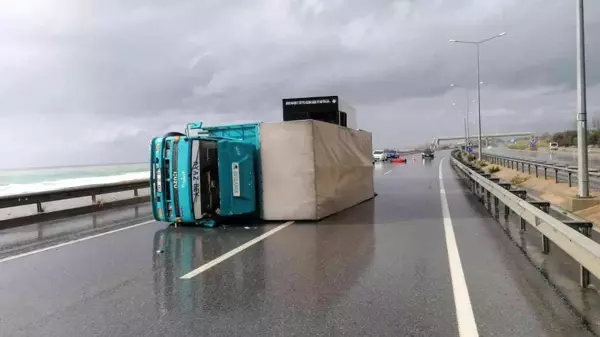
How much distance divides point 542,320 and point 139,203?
48.4 ft

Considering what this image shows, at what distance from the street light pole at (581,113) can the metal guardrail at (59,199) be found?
13615 millimetres

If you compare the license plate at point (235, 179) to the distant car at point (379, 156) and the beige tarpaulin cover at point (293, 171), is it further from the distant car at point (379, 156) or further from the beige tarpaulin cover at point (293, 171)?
the distant car at point (379, 156)

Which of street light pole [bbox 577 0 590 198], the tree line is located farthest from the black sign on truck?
the tree line

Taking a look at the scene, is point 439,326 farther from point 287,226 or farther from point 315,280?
point 287,226

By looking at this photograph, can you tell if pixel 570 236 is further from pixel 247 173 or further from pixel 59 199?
pixel 59 199

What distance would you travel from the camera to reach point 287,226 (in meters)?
11.3

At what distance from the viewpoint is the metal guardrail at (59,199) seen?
41.1 feet

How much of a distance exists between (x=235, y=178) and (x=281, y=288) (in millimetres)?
5519

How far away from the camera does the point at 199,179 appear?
10.7 m

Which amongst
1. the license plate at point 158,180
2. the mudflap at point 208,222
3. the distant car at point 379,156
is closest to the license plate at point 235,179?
the mudflap at point 208,222

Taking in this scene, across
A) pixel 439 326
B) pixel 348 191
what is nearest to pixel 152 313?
pixel 439 326

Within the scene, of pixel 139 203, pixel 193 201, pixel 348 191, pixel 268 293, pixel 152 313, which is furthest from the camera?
pixel 139 203

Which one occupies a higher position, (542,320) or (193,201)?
(193,201)

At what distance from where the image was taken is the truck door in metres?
11.1
